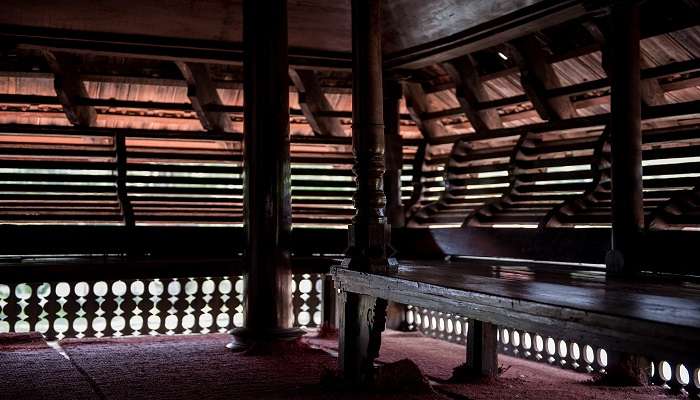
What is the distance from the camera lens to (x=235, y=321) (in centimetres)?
887

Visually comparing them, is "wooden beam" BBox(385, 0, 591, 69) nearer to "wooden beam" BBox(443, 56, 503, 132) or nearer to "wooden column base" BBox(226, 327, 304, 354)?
"wooden beam" BBox(443, 56, 503, 132)

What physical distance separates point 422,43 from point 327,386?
3881 mm

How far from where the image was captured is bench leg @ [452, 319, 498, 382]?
5695 mm

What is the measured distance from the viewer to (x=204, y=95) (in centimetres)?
862

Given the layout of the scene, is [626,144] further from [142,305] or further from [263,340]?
[142,305]

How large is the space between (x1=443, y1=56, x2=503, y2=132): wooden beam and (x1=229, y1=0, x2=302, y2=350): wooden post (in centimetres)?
221

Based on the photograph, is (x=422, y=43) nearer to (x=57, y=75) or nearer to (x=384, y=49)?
(x=384, y=49)

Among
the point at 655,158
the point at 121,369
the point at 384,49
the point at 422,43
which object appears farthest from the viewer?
the point at 384,49

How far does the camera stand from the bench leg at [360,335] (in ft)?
17.5

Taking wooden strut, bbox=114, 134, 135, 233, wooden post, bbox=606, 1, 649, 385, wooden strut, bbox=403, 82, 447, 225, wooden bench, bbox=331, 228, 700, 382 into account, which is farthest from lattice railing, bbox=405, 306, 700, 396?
wooden strut, bbox=114, 134, 135, 233

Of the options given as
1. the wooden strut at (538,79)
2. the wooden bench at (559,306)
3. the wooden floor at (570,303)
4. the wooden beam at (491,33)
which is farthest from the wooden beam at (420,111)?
the wooden floor at (570,303)

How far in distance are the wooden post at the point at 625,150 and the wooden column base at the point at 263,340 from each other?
8.37 ft

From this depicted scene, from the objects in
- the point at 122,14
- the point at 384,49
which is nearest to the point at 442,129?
the point at 384,49

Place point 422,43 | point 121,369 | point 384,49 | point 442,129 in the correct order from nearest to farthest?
point 121,369 → point 422,43 → point 384,49 → point 442,129
